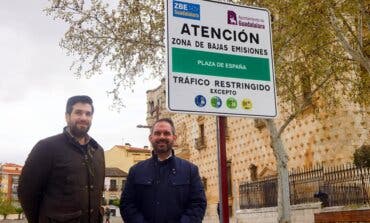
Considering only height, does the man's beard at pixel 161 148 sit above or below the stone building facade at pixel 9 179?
below

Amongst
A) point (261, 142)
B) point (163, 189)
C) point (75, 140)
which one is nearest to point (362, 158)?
point (261, 142)

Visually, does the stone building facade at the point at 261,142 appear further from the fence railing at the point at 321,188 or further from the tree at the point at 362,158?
the fence railing at the point at 321,188

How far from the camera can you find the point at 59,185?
4.15 metres

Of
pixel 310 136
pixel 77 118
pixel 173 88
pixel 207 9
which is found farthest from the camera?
pixel 310 136

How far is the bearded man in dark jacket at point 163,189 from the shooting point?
421 cm

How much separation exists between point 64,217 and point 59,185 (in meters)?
0.28

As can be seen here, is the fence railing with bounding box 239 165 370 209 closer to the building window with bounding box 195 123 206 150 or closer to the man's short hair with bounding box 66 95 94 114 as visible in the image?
the building window with bounding box 195 123 206 150

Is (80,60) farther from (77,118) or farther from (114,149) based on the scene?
(114,149)

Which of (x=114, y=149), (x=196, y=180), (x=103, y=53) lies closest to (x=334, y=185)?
(x=103, y=53)

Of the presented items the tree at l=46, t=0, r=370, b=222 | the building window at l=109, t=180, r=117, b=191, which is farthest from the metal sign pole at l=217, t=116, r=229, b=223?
the building window at l=109, t=180, r=117, b=191

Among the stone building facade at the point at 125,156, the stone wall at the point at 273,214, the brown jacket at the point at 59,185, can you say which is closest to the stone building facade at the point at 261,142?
the stone wall at the point at 273,214

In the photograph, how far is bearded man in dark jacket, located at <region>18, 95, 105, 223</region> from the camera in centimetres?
411

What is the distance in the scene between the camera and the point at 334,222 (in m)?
15.2

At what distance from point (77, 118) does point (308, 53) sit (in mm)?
11711
